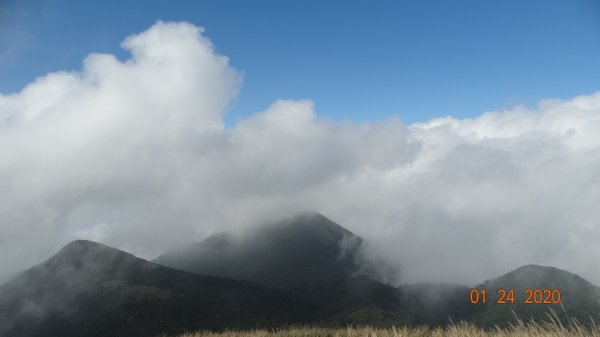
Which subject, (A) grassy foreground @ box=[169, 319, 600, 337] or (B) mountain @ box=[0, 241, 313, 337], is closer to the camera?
(A) grassy foreground @ box=[169, 319, 600, 337]

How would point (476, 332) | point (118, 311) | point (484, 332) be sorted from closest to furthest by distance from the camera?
point (476, 332) < point (484, 332) < point (118, 311)

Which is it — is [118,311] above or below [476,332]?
below

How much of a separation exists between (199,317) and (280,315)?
37260 mm

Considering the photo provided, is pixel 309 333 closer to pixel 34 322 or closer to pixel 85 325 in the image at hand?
pixel 85 325

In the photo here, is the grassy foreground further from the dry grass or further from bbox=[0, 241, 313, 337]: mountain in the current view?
bbox=[0, 241, 313, 337]: mountain

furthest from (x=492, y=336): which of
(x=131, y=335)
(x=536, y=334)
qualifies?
(x=131, y=335)

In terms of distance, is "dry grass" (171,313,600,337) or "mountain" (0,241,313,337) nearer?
"dry grass" (171,313,600,337)

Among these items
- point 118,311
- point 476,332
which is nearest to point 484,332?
point 476,332

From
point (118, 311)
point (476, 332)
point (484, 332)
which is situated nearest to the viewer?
point (476, 332)

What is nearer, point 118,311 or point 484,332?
point 484,332

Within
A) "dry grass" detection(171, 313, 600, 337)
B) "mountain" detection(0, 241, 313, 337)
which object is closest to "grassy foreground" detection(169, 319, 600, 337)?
"dry grass" detection(171, 313, 600, 337)

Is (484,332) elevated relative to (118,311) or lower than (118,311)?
elevated

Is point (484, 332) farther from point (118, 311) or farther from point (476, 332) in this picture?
point (118, 311)

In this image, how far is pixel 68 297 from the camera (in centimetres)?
18988
